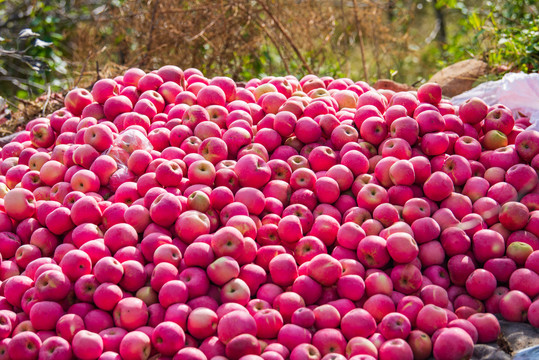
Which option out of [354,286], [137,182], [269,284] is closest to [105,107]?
[137,182]

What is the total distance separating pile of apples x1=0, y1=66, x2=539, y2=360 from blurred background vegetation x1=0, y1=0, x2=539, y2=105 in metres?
2.25

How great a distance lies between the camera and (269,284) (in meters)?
2.07

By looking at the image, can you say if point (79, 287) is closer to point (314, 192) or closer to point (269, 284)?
point (269, 284)

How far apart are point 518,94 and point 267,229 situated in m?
1.98

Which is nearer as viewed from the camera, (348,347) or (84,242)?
(348,347)

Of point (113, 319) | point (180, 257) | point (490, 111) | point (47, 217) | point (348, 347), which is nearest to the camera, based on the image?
point (348, 347)

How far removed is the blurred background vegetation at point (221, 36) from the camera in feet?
17.0

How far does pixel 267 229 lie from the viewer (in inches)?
88.3

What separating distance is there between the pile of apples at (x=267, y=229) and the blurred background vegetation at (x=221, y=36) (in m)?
2.25

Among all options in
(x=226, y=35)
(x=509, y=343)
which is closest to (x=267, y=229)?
(x=509, y=343)

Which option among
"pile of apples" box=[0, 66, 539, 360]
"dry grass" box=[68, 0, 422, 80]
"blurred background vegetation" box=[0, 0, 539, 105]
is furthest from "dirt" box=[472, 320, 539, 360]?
"dry grass" box=[68, 0, 422, 80]

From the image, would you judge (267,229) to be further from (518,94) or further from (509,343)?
(518,94)

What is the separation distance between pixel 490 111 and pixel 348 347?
5.22ft

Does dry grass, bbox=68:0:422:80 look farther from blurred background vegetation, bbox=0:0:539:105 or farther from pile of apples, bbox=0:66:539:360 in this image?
pile of apples, bbox=0:66:539:360
